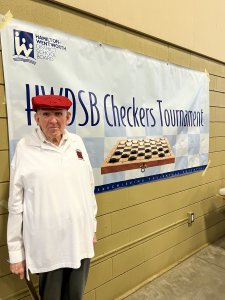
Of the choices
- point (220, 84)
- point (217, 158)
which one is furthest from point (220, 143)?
point (220, 84)

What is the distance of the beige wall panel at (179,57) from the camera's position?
242 centimetres

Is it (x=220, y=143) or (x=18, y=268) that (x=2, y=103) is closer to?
(x=18, y=268)

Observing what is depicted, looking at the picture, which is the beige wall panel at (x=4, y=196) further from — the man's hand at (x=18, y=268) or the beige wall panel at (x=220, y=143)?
the beige wall panel at (x=220, y=143)

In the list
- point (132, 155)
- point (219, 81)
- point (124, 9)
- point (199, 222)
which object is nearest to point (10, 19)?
point (124, 9)

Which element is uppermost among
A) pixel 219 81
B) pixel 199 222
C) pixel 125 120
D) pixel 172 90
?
pixel 219 81

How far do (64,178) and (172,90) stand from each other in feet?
4.92

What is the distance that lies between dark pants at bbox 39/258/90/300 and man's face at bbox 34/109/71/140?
0.69 metres

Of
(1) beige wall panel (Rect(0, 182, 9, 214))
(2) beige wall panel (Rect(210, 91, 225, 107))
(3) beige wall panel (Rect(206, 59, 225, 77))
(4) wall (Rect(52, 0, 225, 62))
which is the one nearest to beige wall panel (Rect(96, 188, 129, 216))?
(1) beige wall panel (Rect(0, 182, 9, 214))

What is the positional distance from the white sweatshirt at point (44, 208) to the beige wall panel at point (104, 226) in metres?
0.59

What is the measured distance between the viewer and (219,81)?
2.99 meters

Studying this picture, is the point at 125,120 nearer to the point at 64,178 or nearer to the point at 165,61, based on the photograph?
the point at 165,61

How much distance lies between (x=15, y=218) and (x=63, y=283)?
48 centimetres

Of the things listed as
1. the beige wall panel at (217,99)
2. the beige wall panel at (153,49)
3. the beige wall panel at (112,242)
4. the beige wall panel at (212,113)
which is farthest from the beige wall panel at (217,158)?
the beige wall panel at (112,242)

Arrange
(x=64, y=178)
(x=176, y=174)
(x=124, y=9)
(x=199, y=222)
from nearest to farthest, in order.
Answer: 1. (x=64, y=178)
2. (x=124, y=9)
3. (x=176, y=174)
4. (x=199, y=222)
